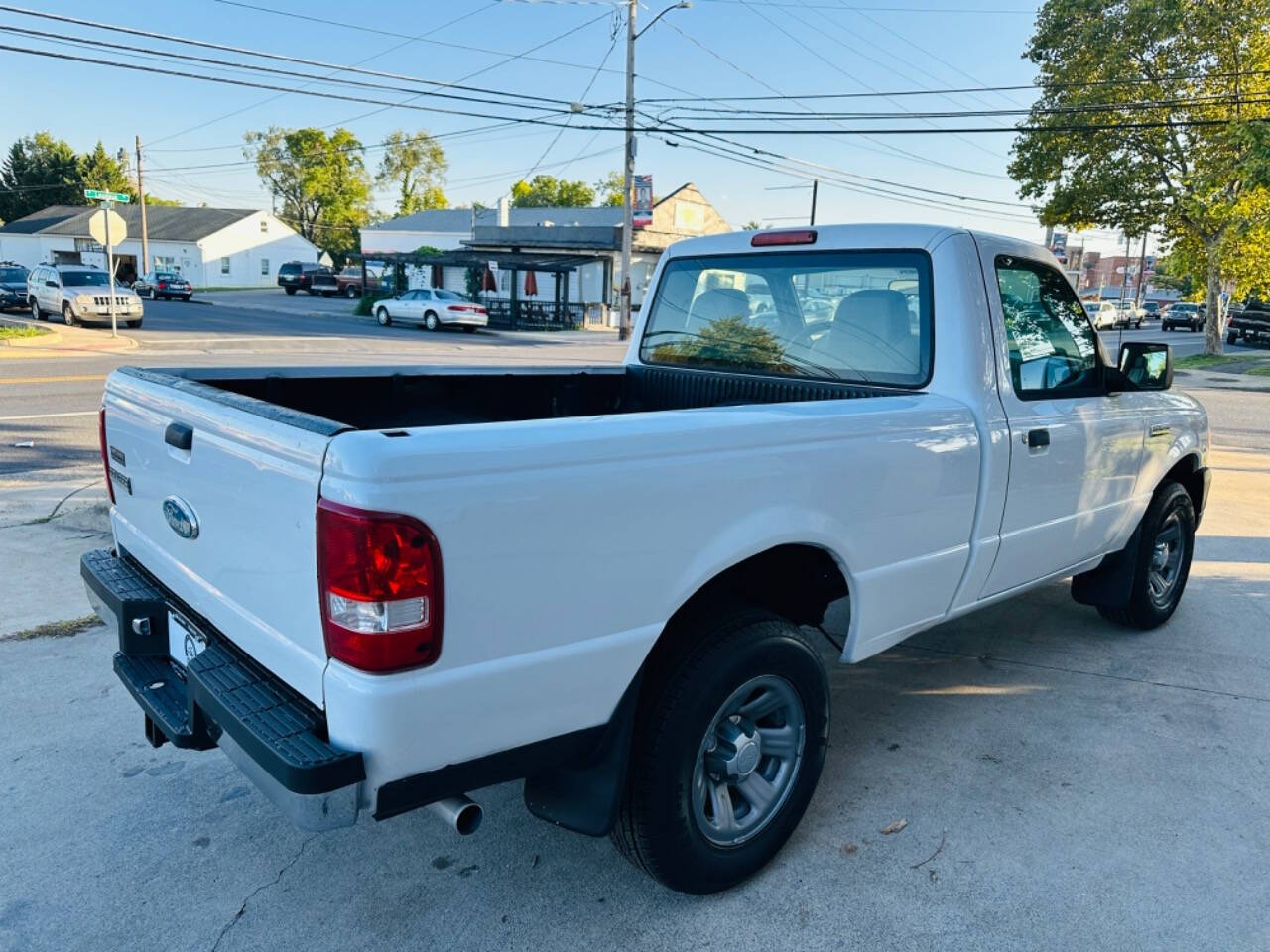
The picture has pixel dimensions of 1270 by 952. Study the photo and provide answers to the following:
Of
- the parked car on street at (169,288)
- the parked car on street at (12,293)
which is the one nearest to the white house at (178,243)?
the parked car on street at (169,288)

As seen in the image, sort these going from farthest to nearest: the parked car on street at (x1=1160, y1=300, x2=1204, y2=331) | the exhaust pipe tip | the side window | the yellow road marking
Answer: the parked car on street at (x1=1160, y1=300, x2=1204, y2=331) → the yellow road marking → the side window → the exhaust pipe tip

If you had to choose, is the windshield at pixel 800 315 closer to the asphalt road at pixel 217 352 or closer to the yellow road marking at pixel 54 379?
the asphalt road at pixel 217 352

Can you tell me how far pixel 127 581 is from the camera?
301 cm

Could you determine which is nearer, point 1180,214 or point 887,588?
point 887,588

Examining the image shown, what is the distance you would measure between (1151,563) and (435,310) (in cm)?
3096

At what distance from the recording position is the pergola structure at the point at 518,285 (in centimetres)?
3775

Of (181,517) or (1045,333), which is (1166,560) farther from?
(181,517)

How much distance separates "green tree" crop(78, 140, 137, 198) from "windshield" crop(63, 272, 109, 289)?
58872 mm

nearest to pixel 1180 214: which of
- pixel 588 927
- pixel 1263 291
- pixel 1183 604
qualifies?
pixel 1263 291

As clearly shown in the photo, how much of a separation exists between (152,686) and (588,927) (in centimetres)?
147

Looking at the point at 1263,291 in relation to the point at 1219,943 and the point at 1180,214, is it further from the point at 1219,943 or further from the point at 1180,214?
the point at 1219,943

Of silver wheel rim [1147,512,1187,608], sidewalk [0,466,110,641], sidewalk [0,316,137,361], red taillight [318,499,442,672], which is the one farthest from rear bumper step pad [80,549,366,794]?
sidewalk [0,316,137,361]

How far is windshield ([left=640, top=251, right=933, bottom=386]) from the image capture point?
3531mm

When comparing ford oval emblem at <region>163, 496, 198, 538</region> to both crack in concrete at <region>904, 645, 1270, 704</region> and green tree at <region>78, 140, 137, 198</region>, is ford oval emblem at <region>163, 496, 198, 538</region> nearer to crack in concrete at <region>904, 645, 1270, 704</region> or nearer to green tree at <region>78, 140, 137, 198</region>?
crack in concrete at <region>904, 645, 1270, 704</region>
